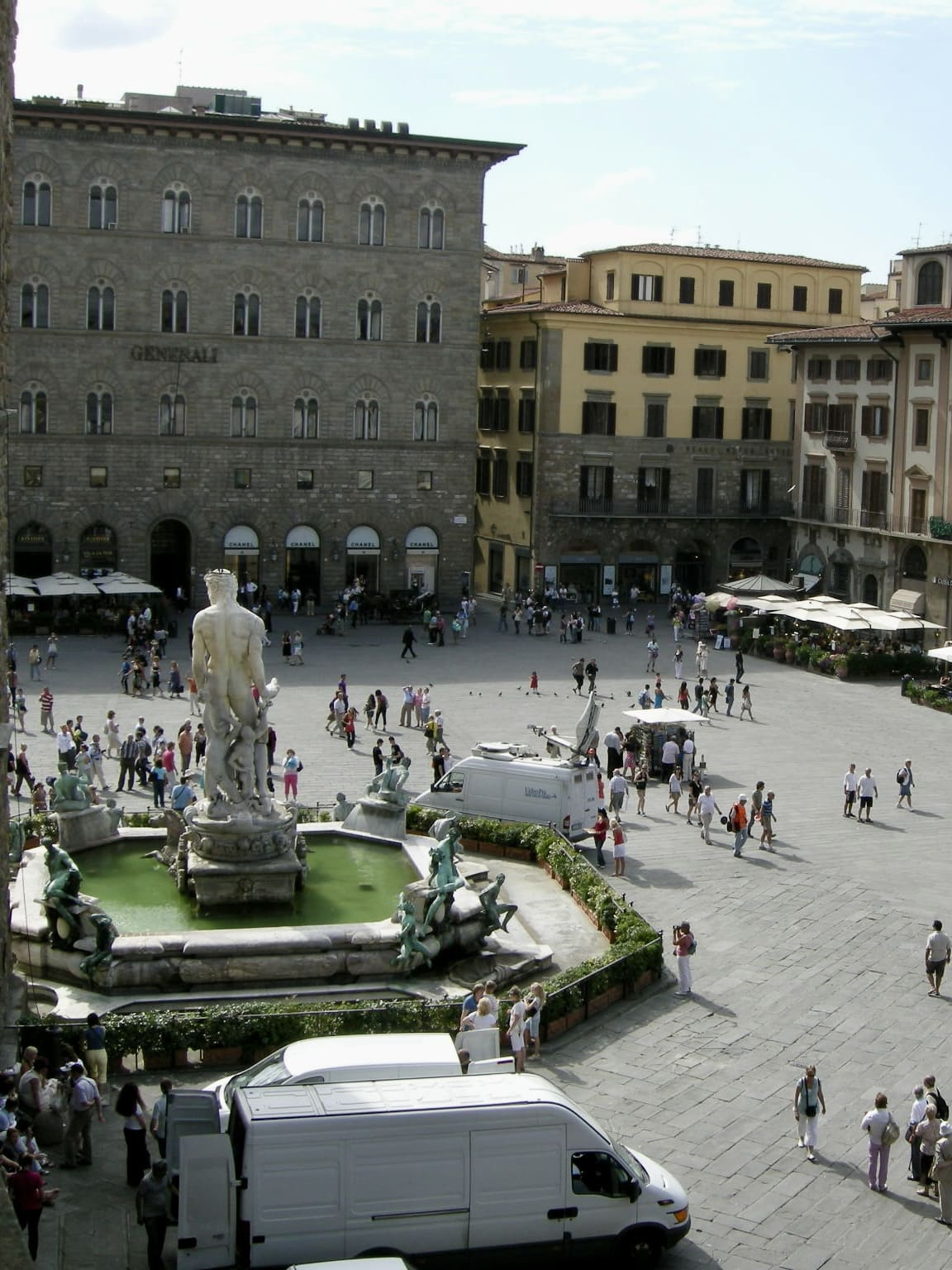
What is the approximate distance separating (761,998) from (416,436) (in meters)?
41.6

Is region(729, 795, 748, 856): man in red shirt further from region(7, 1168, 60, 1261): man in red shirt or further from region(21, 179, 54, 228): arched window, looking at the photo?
region(21, 179, 54, 228): arched window

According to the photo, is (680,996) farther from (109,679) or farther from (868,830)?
(109,679)

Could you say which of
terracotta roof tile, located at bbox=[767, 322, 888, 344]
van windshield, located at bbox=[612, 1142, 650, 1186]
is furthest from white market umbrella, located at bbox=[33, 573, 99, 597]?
van windshield, located at bbox=[612, 1142, 650, 1186]

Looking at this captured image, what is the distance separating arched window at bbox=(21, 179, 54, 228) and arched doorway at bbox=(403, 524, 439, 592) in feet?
52.7

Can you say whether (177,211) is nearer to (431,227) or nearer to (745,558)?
(431,227)

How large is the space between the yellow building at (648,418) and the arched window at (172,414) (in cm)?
1305

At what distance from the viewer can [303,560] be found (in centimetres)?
6156

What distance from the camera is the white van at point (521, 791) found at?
1177 inches

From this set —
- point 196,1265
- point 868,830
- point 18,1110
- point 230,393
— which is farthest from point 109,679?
point 196,1265

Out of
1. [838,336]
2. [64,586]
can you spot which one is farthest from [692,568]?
[64,586]

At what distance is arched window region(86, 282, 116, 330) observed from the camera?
58219 millimetres

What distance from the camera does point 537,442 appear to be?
64500 millimetres

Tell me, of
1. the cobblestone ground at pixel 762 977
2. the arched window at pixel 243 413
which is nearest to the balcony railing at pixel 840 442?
the cobblestone ground at pixel 762 977

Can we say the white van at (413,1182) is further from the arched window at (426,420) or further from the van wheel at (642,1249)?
the arched window at (426,420)
